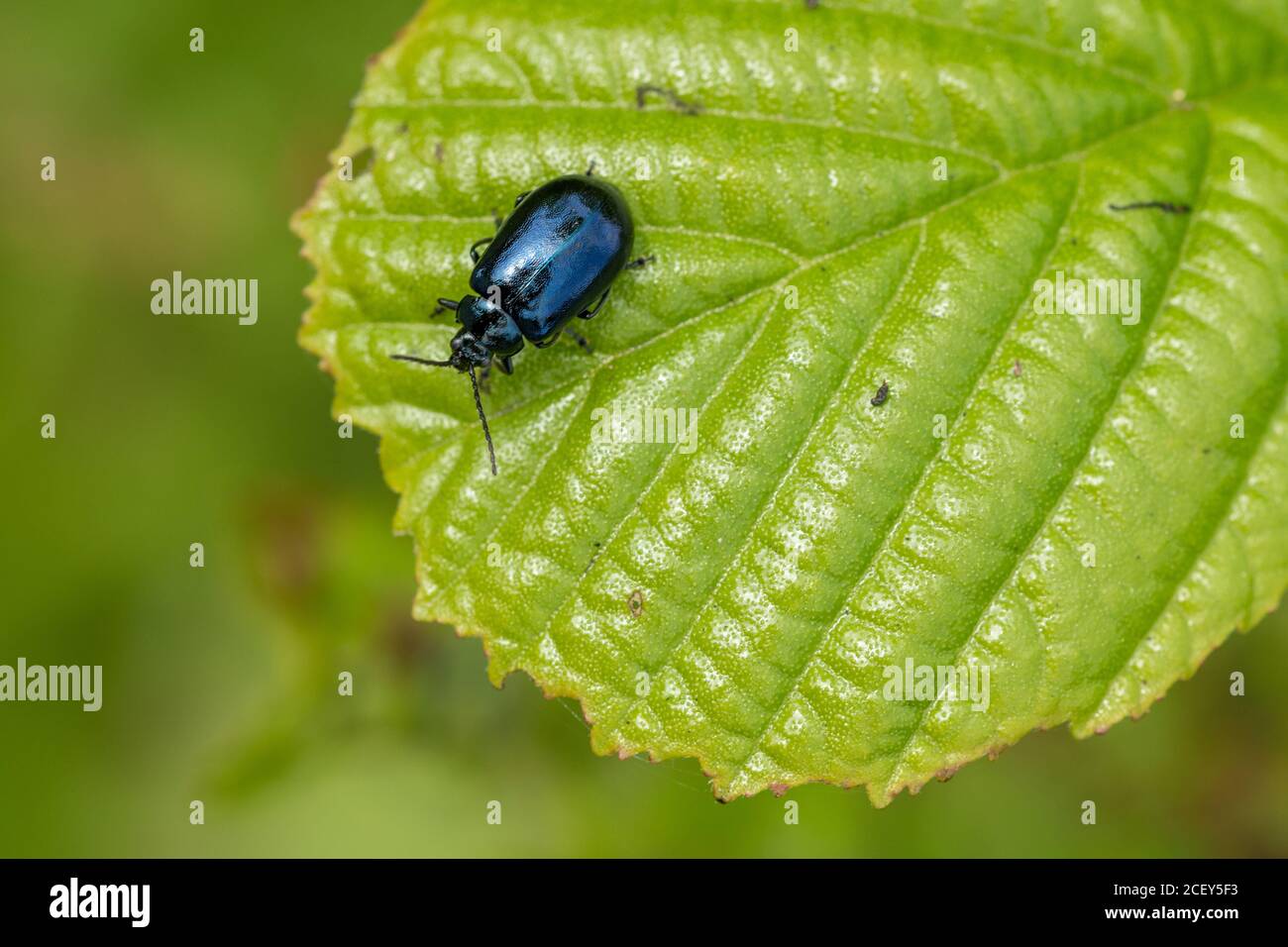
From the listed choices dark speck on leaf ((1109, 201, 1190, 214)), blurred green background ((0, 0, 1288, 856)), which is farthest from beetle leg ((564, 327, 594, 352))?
blurred green background ((0, 0, 1288, 856))

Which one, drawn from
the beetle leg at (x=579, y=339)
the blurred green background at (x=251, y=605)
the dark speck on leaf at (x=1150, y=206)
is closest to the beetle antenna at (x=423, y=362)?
the beetle leg at (x=579, y=339)

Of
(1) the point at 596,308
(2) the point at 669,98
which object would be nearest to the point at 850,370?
(1) the point at 596,308

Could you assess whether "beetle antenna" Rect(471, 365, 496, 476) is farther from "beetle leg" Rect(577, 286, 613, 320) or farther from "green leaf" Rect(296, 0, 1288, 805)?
"beetle leg" Rect(577, 286, 613, 320)

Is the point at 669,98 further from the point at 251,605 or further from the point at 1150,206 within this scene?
the point at 251,605

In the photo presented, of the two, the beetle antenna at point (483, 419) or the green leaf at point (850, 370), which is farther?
the beetle antenna at point (483, 419)

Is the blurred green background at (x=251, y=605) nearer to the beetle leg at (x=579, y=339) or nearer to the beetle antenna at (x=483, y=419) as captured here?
the beetle antenna at (x=483, y=419)

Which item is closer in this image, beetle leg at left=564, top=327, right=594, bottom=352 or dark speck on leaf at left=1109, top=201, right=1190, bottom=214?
dark speck on leaf at left=1109, top=201, right=1190, bottom=214
